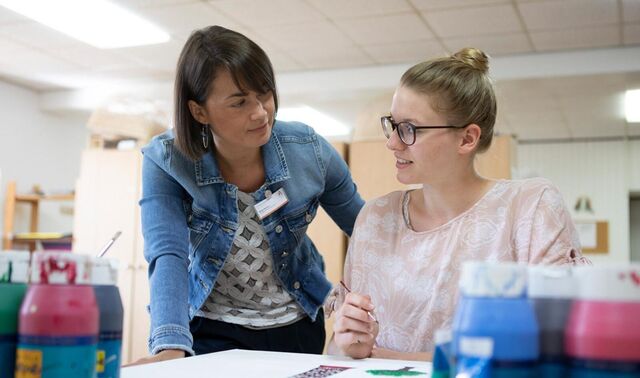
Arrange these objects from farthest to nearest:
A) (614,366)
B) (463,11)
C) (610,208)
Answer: (610,208), (463,11), (614,366)

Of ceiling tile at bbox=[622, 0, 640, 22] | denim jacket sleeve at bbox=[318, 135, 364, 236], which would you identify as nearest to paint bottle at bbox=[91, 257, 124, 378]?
denim jacket sleeve at bbox=[318, 135, 364, 236]

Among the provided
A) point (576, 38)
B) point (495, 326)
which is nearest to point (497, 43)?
point (576, 38)

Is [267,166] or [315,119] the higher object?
[315,119]

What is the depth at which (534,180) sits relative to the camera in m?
1.37

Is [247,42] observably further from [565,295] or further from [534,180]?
[565,295]

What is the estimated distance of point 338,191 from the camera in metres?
1.80

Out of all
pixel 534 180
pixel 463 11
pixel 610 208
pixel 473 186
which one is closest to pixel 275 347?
pixel 473 186

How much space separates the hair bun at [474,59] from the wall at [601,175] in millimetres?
6829

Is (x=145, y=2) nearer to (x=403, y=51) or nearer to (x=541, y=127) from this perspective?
(x=403, y=51)

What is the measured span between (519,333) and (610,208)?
8.09 metres

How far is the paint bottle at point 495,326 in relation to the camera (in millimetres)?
499

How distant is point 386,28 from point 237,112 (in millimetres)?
3238

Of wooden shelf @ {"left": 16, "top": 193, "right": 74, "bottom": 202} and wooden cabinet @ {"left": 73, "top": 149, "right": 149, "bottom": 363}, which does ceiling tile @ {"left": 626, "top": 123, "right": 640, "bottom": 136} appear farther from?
wooden shelf @ {"left": 16, "top": 193, "right": 74, "bottom": 202}

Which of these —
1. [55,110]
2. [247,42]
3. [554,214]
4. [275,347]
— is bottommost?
[275,347]
